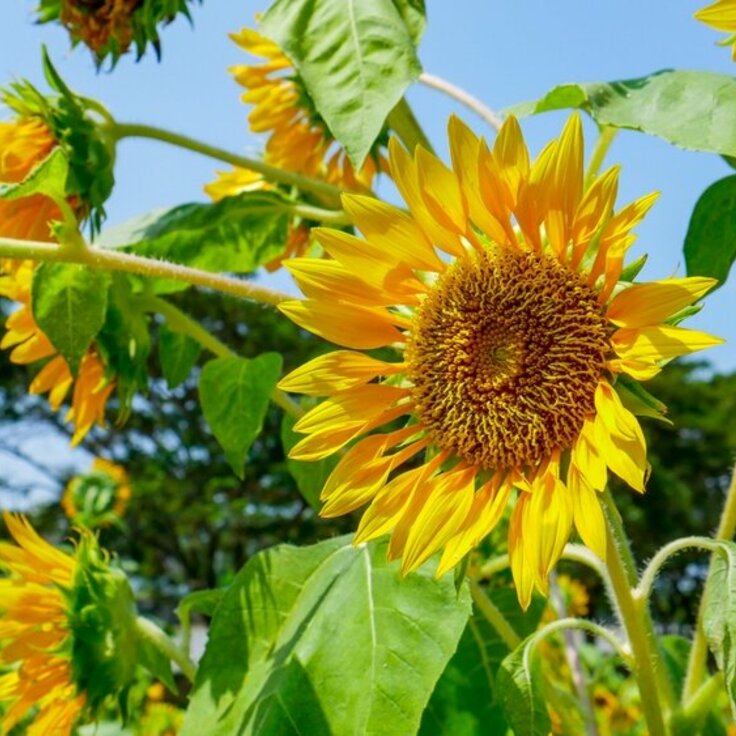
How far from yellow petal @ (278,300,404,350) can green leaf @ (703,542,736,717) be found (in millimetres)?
268

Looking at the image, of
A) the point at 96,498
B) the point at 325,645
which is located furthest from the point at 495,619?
the point at 96,498

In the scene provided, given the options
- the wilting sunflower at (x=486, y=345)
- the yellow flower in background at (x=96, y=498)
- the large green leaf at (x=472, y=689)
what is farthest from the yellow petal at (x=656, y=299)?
the yellow flower in background at (x=96, y=498)

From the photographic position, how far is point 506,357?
82 cm

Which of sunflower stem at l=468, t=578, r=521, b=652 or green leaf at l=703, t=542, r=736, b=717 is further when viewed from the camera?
sunflower stem at l=468, t=578, r=521, b=652

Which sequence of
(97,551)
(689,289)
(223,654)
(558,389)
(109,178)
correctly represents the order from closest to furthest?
(689,289)
(558,389)
(223,654)
(109,178)
(97,551)

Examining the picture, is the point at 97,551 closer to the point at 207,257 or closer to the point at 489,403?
the point at 207,257

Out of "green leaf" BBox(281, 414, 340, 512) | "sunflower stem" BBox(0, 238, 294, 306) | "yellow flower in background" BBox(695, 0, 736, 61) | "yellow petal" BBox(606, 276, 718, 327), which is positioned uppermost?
"yellow flower in background" BBox(695, 0, 736, 61)

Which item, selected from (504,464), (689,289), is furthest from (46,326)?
(689,289)

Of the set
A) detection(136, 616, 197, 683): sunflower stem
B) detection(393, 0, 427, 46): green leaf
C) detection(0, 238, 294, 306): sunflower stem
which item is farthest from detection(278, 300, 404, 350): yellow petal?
detection(136, 616, 197, 683): sunflower stem

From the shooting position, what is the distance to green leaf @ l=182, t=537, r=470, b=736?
0.80m

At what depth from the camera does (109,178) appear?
1.08 meters

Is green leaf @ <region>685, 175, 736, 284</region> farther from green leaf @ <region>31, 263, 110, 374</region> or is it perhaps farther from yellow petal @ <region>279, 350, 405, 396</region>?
green leaf @ <region>31, 263, 110, 374</region>

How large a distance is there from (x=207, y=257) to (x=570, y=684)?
124 cm

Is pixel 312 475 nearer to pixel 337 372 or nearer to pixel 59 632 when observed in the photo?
pixel 337 372
